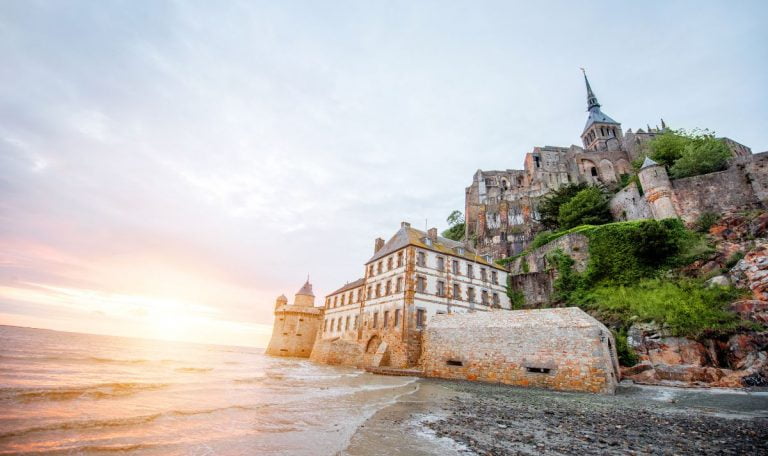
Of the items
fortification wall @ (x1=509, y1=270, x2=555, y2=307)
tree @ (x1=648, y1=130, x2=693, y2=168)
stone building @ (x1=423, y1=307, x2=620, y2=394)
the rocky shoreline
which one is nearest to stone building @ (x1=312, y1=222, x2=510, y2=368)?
fortification wall @ (x1=509, y1=270, x2=555, y2=307)

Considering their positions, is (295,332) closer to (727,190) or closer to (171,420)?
(171,420)

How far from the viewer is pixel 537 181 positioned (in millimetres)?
57625

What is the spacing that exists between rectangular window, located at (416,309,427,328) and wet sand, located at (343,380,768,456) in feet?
49.9

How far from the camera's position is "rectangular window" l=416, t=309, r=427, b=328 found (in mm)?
26625

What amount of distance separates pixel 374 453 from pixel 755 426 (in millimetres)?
8784

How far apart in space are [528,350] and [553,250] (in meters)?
18.6

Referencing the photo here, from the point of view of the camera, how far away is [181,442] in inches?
216

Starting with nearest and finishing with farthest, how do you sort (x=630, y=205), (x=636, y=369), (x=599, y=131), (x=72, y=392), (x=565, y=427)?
(x=565, y=427), (x=72, y=392), (x=636, y=369), (x=630, y=205), (x=599, y=131)

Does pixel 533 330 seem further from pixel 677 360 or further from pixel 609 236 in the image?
pixel 609 236

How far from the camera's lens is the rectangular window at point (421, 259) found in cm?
2859

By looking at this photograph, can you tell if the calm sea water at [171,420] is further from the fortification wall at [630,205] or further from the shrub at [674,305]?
the fortification wall at [630,205]

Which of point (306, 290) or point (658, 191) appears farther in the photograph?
point (306, 290)

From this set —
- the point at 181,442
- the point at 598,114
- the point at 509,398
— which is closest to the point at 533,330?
the point at 509,398

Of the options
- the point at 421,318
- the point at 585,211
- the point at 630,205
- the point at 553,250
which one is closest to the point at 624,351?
the point at 553,250
